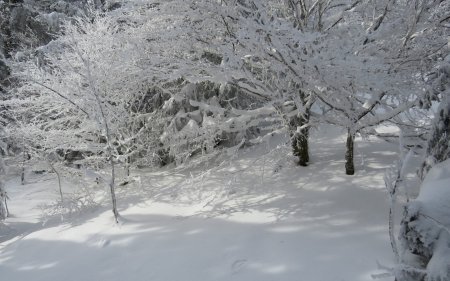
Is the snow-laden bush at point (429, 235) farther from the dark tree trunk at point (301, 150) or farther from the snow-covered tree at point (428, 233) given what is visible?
the dark tree trunk at point (301, 150)

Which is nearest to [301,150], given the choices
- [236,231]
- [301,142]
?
[301,142]

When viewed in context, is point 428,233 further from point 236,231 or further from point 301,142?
point 301,142

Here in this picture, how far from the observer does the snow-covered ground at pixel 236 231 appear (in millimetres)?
4797

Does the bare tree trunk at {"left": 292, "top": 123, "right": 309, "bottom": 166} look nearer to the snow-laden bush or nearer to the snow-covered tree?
the snow-covered tree

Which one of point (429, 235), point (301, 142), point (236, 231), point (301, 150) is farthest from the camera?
point (301, 150)

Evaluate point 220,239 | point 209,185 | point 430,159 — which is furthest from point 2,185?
point 430,159

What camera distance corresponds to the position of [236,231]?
5770 millimetres

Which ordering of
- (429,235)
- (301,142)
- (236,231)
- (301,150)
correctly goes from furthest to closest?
(301,150)
(301,142)
(236,231)
(429,235)

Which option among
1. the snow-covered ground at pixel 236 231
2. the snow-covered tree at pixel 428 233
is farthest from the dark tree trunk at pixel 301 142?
the snow-covered tree at pixel 428 233

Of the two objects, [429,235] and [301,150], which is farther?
[301,150]

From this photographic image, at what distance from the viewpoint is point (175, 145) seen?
345 inches

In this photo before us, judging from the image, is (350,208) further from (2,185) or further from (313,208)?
(2,185)

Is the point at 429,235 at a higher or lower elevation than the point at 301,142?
lower

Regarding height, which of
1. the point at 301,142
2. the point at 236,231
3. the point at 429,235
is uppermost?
the point at 301,142
